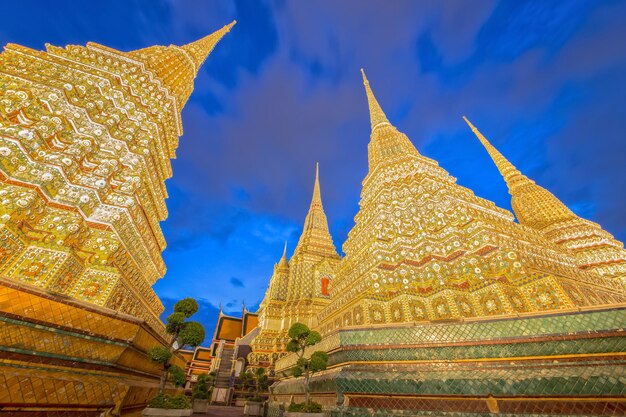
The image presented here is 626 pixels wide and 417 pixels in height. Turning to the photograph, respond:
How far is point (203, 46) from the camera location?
53.2 feet

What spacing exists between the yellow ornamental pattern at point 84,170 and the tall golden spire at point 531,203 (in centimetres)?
2617

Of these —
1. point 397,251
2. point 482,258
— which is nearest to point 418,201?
point 397,251

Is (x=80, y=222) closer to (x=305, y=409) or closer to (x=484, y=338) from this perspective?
(x=305, y=409)

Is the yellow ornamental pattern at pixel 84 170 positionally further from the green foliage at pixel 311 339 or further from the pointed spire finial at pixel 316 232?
the pointed spire finial at pixel 316 232

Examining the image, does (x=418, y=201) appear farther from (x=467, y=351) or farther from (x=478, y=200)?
(x=467, y=351)

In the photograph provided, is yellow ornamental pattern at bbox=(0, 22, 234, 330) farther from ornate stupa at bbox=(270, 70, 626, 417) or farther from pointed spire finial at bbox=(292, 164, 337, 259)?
pointed spire finial at bbox=(292, 164, 337, 259)

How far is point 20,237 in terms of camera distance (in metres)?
6.32

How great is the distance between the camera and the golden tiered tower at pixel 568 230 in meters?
16.2

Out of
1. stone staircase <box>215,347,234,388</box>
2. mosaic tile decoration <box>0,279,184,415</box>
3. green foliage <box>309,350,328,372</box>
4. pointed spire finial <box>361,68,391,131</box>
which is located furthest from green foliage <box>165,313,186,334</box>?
pointed spire finial <box>361,68,391,131</box>

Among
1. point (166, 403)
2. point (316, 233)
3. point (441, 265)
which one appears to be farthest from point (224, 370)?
point (441, 265)

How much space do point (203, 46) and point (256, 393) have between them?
2238cm

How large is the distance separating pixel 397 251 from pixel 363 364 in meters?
5.73

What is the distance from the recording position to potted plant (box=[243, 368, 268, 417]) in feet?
41.2

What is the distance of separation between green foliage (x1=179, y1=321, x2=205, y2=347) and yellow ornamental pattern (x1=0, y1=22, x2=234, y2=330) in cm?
223
